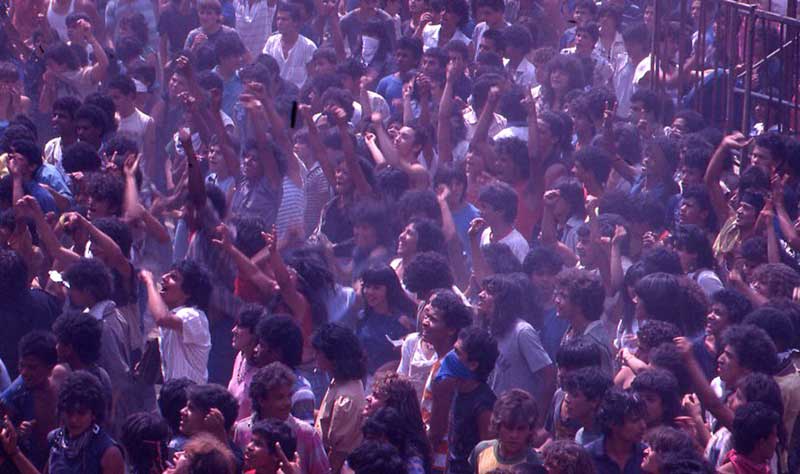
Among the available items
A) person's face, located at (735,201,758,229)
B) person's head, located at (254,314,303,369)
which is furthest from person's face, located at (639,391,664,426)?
person's face, located at (735,201,758,229)

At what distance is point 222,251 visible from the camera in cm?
941

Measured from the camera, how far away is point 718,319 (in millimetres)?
8438

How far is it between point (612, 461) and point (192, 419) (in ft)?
5.88

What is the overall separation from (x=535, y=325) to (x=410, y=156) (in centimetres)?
281

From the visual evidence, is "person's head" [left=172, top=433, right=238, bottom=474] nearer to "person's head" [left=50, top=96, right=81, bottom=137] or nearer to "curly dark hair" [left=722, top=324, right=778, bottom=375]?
"curly dark hair" [left=722, top=324, right=778, bottom=375]

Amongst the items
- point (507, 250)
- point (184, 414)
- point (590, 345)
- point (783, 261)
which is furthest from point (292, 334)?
point (783, 261)

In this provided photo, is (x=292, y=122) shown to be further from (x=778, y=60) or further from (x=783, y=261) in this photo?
(x=783, y=261)

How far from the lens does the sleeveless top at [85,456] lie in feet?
23.9

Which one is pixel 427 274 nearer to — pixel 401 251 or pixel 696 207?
pixel 401 251

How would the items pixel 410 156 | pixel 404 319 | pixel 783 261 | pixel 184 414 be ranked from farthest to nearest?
1. pixel 410 156
2. pixel 783 261
3. pixel 404 319
4. pixel 184 414

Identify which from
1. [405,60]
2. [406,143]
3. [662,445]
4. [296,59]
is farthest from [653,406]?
[296,59]

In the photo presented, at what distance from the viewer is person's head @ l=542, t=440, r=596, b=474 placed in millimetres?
6754

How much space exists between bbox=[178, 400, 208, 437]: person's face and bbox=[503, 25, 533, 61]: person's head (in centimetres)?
715

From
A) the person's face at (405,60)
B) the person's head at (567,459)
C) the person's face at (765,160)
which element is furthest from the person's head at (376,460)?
the person's face at (405,60)
